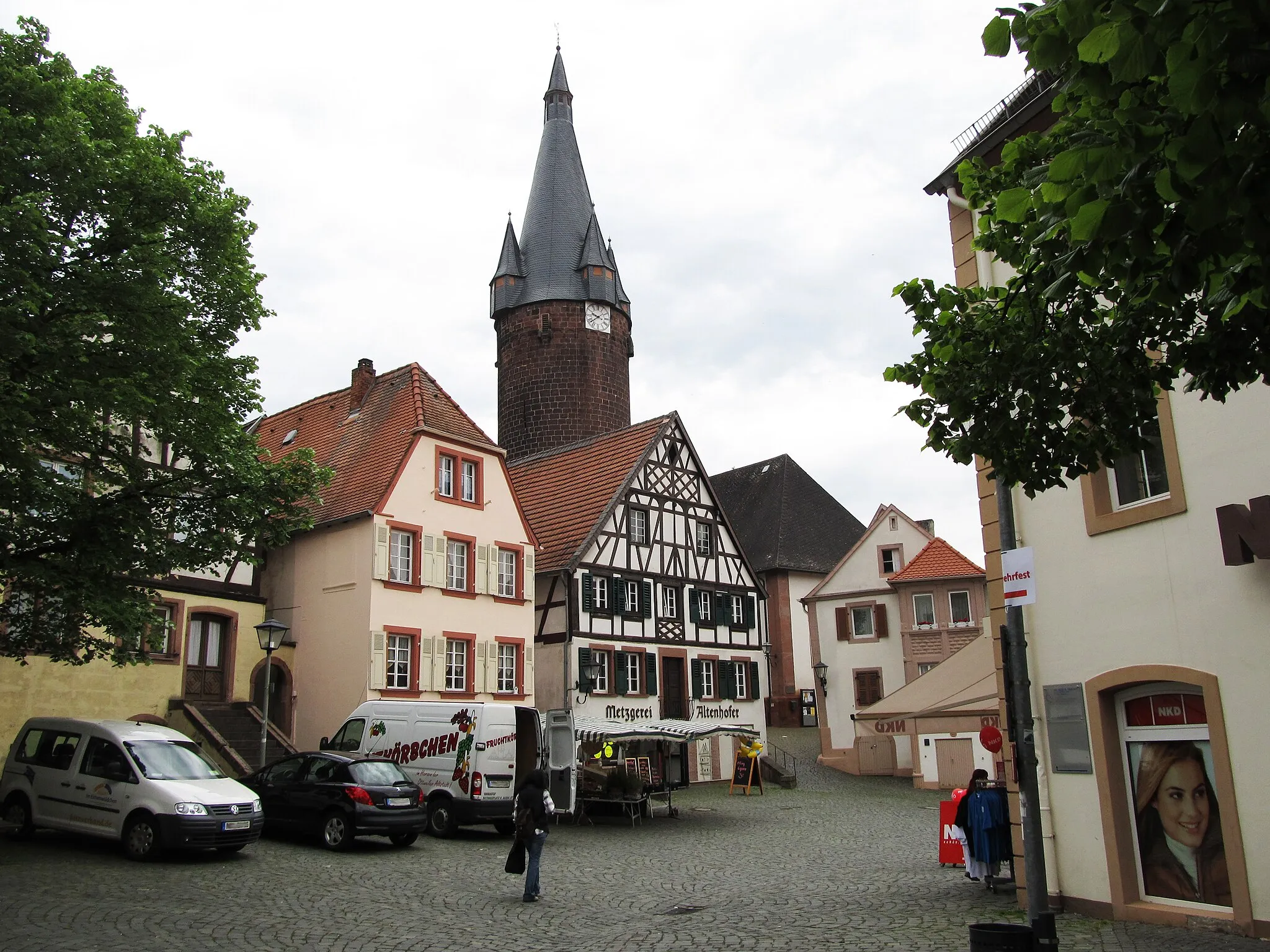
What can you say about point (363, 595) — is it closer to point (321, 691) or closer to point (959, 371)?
point (321, 691)

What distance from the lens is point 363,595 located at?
1037 inches

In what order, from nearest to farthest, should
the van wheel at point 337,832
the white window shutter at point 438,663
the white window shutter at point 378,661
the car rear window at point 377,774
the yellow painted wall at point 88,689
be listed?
the van wheel at point 337,832
the car rear window at point 377,774
the yellow painted wall at point 88,689
the white window shutter at point 378,661
the white window shutter at point 438,663

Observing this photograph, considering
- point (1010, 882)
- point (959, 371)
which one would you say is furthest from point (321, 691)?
point (959, 371)

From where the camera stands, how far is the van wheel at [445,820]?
64.6 ft

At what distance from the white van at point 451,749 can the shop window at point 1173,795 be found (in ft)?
37.6

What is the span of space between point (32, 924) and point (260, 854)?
5.73 meters

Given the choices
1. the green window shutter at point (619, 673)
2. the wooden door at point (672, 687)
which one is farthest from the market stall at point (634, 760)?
the wooden door at point (672, 687)

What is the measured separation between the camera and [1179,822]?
10484mm

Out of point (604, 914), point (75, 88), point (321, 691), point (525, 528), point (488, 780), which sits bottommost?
point (604, 914)

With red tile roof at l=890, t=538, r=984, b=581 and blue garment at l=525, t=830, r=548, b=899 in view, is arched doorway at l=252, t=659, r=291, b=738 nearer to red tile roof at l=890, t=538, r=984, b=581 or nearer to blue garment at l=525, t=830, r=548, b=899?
blue garment at l=525, t=830, r=548, b=899

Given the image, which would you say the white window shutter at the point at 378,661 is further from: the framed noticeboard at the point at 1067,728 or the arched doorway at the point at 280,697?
the framed noticeboard at the point at 1067,728

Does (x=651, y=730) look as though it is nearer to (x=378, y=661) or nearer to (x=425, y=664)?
(x=425, y=664)

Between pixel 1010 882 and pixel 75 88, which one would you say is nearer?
pixel 1010 882

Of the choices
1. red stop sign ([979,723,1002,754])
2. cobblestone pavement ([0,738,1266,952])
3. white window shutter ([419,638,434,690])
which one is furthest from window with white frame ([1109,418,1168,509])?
white window shutter ([419,638,434,690])
